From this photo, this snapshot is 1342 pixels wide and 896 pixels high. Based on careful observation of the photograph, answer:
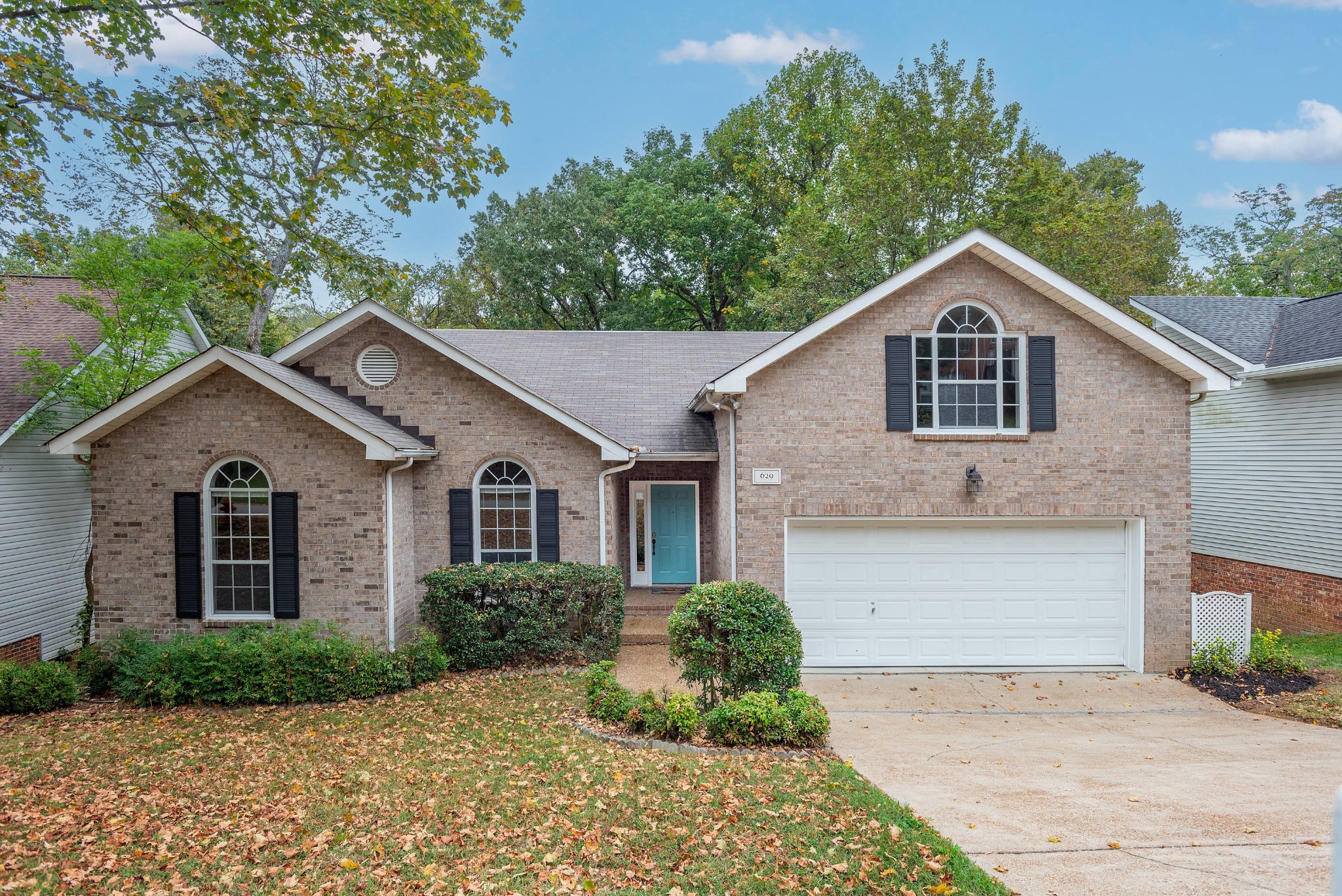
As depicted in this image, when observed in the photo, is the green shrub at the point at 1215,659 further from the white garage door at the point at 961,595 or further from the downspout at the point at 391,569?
the downspout at the point at 391,569

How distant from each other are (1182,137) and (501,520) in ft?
86.2

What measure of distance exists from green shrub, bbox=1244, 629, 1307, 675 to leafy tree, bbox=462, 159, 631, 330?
24054mm

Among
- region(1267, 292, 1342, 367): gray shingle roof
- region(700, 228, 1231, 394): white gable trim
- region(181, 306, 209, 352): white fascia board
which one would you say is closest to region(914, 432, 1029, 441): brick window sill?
region(700, 228, 1231, 394): white gable trim

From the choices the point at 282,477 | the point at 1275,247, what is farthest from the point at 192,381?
the point at 1275,247

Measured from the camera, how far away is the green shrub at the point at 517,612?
10.6m

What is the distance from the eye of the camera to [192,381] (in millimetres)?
10258

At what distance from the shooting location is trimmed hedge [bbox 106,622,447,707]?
942 centimetres

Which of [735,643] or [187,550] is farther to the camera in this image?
[187,550]

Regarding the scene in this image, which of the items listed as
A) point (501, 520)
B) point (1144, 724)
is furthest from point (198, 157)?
point (1144, 724)

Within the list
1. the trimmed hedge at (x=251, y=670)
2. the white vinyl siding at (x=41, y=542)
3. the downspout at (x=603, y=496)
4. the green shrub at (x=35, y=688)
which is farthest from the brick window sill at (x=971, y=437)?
the white vinyl siding at (x=41, y=542)

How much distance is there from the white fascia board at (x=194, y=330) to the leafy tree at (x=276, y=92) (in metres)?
5.24

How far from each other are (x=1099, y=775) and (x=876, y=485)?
466cm

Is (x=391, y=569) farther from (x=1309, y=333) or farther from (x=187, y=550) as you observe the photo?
(x=1309, y=333)

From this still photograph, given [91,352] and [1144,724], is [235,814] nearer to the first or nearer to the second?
[1144,724]
